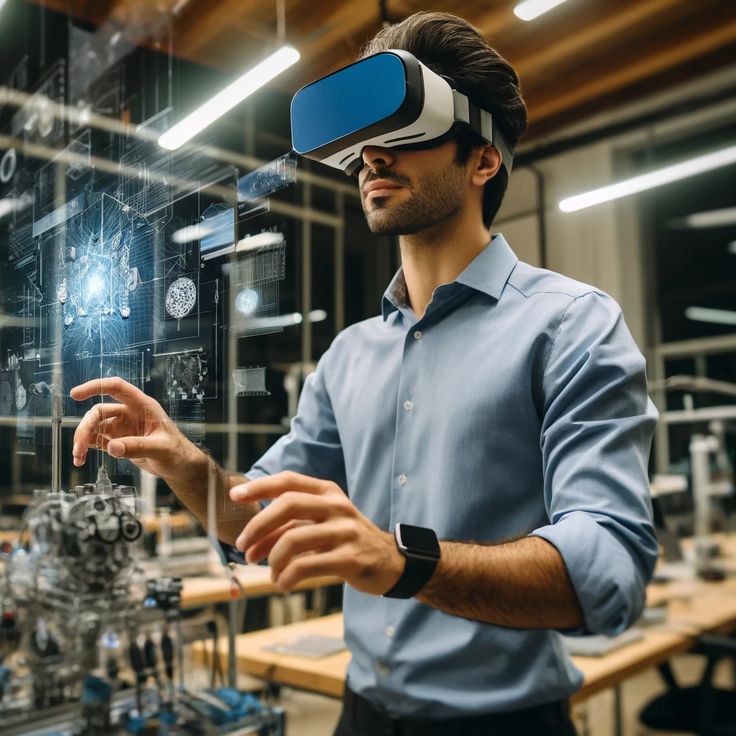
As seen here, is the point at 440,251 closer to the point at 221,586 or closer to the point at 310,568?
the point at 310,568

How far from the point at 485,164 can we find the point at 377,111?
0.25 metres

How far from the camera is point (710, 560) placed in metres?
3.39

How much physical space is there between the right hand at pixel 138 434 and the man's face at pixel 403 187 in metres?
0.37

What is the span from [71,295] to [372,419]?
0.48 metres

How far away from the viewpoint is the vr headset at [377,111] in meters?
0.87

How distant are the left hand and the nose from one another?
0.47 m

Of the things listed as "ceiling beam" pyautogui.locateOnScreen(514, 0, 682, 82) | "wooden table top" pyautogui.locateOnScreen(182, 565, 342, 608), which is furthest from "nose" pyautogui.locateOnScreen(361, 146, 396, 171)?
"wooden table top" pyautogui.locateOnScreen(182, 565, 342, 608)

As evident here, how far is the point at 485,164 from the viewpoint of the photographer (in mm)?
1076

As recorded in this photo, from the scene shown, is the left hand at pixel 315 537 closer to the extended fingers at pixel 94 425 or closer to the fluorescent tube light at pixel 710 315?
the extended fingers at pixel 94 425

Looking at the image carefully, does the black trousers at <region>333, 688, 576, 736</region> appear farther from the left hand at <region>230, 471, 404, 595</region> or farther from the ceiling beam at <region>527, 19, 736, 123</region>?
the ceiling beam at <region>527, 19, 736, 123</region>

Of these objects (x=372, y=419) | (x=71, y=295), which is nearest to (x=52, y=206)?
(x=71, y=295)

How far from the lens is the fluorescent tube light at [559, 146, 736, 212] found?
2148 mm

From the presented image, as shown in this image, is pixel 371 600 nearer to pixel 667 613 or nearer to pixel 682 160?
pixel 667 613

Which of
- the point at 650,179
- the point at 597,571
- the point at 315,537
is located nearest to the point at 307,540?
the point at 315,537
